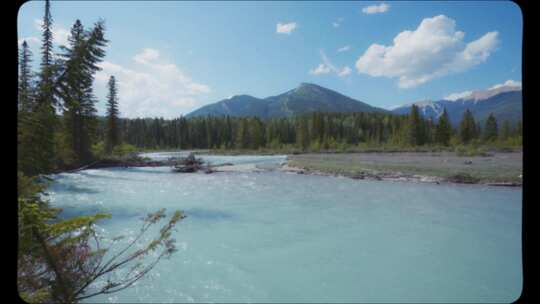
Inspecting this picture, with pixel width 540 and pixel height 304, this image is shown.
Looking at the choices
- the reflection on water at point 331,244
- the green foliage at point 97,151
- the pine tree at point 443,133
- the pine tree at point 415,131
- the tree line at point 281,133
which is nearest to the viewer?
the reflection on water at point 331,244

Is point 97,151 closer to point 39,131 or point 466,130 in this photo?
point 39,131

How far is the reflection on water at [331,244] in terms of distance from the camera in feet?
17.4

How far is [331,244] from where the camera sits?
7.55m

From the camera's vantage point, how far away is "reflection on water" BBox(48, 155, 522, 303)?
5293 millimetres

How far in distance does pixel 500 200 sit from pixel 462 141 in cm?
5104

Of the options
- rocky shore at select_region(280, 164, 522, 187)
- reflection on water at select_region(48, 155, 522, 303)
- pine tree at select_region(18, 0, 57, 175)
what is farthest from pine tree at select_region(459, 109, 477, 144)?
pine tree at select_region(18, 0, 57, 175)

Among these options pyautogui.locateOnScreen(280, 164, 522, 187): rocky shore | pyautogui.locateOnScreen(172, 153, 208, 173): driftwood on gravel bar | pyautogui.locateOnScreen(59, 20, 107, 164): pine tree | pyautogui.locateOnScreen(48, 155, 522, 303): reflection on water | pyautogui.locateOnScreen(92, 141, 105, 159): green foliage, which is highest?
pyautogui.locateOnScreen(59, 20, 107, 164): pine tree

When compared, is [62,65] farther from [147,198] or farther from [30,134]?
[147,198]

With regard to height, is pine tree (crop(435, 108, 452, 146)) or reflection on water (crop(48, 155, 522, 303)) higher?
pine tree (crop(435, 108, 452, 146))

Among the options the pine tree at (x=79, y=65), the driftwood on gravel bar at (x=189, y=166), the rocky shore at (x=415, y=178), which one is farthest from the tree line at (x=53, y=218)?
the driftwood on gravel bar at (x=189, y=166)

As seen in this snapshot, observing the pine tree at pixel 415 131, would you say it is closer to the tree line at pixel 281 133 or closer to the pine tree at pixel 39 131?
the tree line at pixel 281 133

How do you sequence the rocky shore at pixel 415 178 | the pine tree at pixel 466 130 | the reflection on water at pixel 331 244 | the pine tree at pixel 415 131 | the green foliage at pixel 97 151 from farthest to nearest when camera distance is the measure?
1. the pine tree at pixel 415 131
2. the pine tree at pixel 466 130
3. the green foliage at pixel 97 151
4. the rocky shore at pixel 415 178
5. the reflection on water at pixel 331 244

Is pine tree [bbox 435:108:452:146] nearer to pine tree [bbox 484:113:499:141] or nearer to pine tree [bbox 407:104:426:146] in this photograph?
pine tree [bbox 407:104:426:146]
